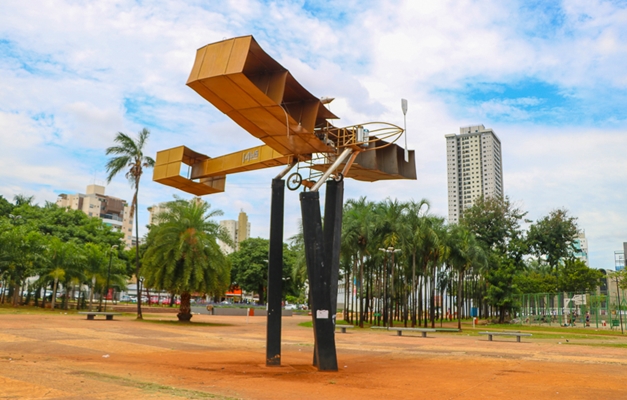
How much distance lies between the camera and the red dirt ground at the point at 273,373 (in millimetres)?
9008

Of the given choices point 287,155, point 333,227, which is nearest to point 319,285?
point 333,227

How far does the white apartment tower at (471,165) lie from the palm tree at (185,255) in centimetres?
14743

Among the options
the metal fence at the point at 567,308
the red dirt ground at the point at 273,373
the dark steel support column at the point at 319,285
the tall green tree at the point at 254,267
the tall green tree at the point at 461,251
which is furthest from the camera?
the tall green tree at the point at 254,267

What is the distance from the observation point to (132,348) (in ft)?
56.2

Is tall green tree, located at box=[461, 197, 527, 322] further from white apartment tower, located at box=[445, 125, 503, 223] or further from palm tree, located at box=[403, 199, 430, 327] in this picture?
white apartment tower, located at box=[445, 125, 503, 223]

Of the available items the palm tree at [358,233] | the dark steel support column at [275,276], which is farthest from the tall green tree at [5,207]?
the dark steel support column at [275,276]

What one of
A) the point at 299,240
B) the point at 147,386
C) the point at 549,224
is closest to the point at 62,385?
the point at 147,386

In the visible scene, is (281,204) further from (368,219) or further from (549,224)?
(549,224)

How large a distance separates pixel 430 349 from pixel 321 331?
1003 centimetres

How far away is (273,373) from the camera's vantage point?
12.3 m

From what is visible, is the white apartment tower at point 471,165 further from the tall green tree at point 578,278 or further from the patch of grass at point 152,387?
the patch of grass at point 152,387

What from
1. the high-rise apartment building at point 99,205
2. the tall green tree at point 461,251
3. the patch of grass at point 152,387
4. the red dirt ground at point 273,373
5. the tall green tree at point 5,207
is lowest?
the red dirt ground at point 273,373

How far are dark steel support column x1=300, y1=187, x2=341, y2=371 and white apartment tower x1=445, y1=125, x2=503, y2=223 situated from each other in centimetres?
16632

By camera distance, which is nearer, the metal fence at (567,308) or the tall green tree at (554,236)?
the metal fence at (567,308)
